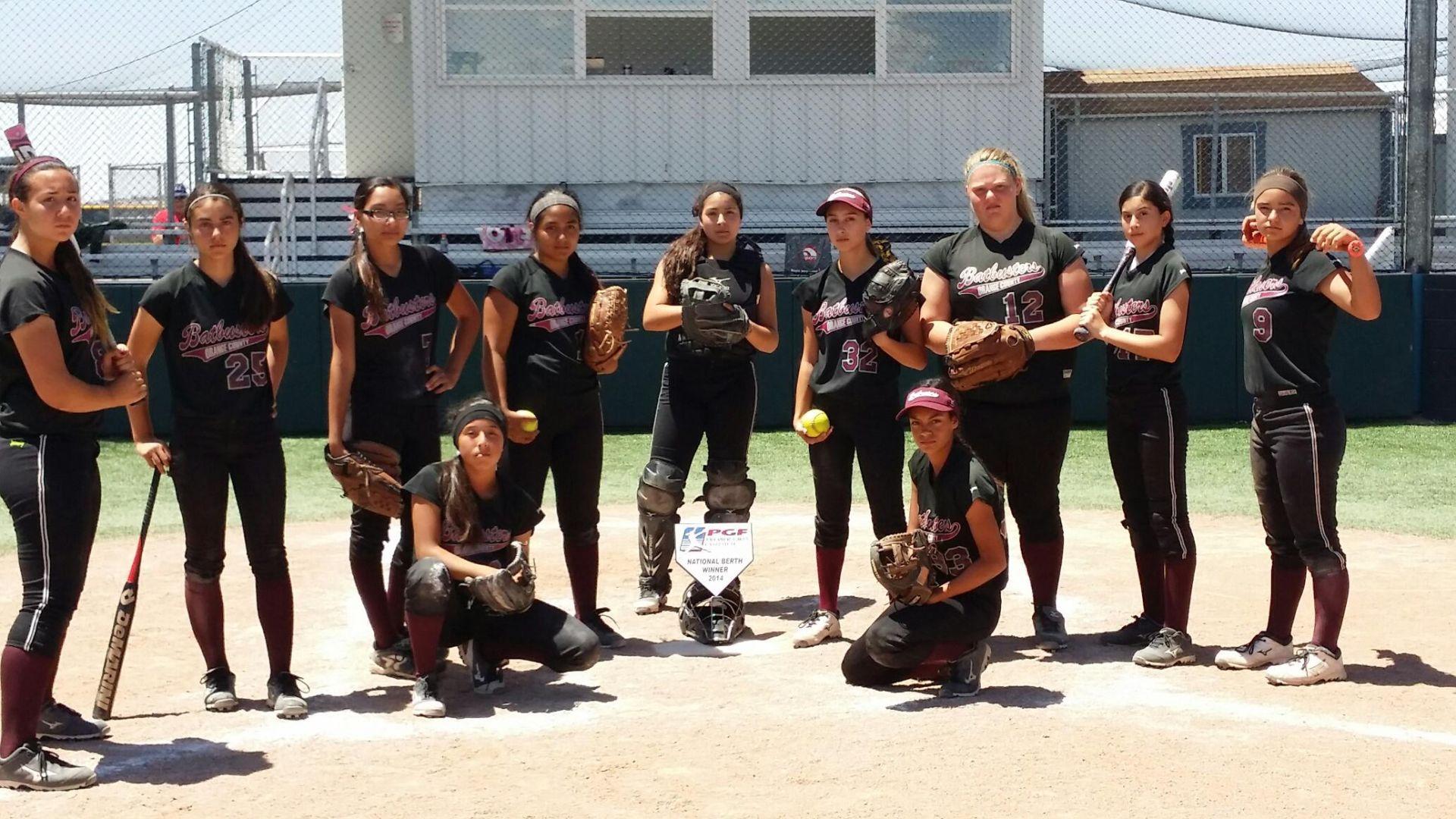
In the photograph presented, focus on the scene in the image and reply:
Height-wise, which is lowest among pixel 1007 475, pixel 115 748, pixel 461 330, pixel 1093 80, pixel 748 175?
pixel 115 748

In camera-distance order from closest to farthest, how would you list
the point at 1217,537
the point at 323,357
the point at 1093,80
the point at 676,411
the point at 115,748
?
1. the point at 115,748
2. the point at 676,411
3. the point at 1217,537
4. the point at 323,357
5. the point at 1093,80

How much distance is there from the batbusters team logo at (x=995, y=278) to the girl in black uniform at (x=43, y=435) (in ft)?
9.75

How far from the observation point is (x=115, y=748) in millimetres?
4727

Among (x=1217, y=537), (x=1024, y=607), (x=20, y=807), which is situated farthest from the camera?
(x=1217, y=537)

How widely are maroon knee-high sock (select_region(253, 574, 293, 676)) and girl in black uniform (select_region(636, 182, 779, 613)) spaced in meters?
1.67

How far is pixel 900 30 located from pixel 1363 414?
623 centimetres

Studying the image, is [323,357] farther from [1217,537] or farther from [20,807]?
[20,807]

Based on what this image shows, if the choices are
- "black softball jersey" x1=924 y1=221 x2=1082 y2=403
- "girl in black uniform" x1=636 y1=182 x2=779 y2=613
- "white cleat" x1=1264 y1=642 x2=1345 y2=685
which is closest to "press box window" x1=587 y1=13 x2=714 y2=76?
"girl in black uniform" x1=636 y1=182 x2=779 y2=613

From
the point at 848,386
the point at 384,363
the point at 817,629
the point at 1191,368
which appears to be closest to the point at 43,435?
the point at 384,363

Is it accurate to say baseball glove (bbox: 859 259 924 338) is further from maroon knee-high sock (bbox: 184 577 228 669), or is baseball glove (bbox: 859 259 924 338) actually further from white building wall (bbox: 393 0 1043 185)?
white building wall (bbox: 393 0 1043 185)

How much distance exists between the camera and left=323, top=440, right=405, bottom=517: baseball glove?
5297mm

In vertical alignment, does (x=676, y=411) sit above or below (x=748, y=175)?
below

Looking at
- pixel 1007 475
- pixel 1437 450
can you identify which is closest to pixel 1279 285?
pixel 1007 475

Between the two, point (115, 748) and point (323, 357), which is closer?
point (115, 748)
